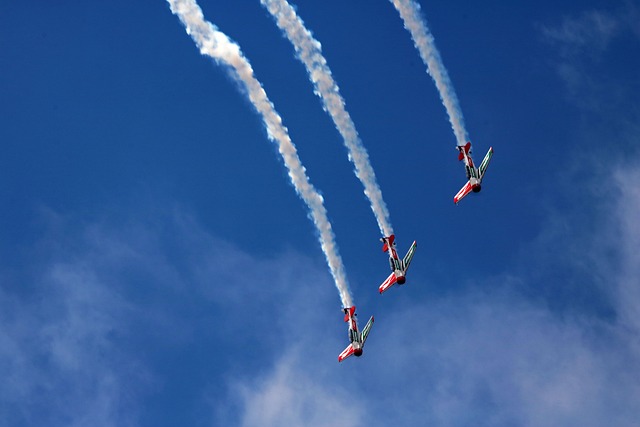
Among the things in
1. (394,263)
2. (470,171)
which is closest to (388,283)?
(394,263)

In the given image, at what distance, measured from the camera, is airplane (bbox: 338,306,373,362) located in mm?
88750

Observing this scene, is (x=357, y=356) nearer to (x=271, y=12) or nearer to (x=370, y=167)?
(x=370, y=167)

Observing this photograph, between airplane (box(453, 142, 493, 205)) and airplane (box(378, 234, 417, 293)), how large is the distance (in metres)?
5.32

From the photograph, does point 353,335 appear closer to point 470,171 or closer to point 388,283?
point 388,283

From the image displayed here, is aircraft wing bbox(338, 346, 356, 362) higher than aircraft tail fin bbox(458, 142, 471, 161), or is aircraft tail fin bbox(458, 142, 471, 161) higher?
aircraft tail fin bbox(458, 142, 471, 161)

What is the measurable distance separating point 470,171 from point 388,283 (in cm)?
997

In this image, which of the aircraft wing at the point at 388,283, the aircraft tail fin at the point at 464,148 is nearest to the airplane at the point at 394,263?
the aircraft wing at the point at 388,283

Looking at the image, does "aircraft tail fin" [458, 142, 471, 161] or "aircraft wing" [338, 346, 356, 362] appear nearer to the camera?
"aircraft tail fin" [458, 142, 471, 161]

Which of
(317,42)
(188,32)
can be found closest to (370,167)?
(317,42)

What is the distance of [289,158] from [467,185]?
60.1 ft

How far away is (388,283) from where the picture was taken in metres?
90.9

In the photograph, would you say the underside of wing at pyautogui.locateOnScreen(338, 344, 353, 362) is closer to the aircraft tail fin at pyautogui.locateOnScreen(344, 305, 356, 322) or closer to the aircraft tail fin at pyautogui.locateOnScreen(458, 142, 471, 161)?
the aircraft tail fin at pyautogui.locateOnScreen(344, 305, 356, 322)

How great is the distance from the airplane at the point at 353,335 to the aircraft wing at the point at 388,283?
8.11 ft

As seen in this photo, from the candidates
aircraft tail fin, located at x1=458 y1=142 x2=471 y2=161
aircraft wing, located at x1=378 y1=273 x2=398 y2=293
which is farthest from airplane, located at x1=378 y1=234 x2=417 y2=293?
aircraft tail fin, located at x1=458 y1=142 x2=471 y2=161
